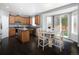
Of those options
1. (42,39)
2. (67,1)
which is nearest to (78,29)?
(67,1)

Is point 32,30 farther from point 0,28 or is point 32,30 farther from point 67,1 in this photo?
point 67,1

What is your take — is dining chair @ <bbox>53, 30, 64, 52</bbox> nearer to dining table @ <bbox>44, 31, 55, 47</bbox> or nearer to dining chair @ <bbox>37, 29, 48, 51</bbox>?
dining table @ <bbox>44, 31, 55, 47</bbox>

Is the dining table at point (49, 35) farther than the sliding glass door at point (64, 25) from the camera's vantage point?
Yes

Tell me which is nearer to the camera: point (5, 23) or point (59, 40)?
point (59, 40)

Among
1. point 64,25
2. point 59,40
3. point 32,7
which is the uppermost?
point 32,7

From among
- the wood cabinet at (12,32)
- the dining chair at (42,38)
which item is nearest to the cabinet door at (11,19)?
the wood cabinet at (12,32)

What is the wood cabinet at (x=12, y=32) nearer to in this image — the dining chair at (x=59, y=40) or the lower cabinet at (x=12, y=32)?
the lower cabinet at (x=12, y=32)

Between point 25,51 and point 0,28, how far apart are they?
1.05m

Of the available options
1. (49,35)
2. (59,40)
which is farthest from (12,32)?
(59,40)

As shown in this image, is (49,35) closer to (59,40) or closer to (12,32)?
(59,40)

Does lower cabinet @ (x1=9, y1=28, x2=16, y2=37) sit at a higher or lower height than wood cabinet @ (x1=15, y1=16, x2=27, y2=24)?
lower

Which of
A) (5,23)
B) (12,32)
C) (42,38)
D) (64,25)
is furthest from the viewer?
(5,23)

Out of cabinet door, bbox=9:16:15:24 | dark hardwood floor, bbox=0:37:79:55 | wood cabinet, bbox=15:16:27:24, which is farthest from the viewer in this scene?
cabinet door, bbox=9:16:15:24

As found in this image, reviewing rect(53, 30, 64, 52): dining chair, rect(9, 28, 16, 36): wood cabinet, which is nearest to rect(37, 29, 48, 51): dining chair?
rect(53, 30, 64, 52): dining chair
